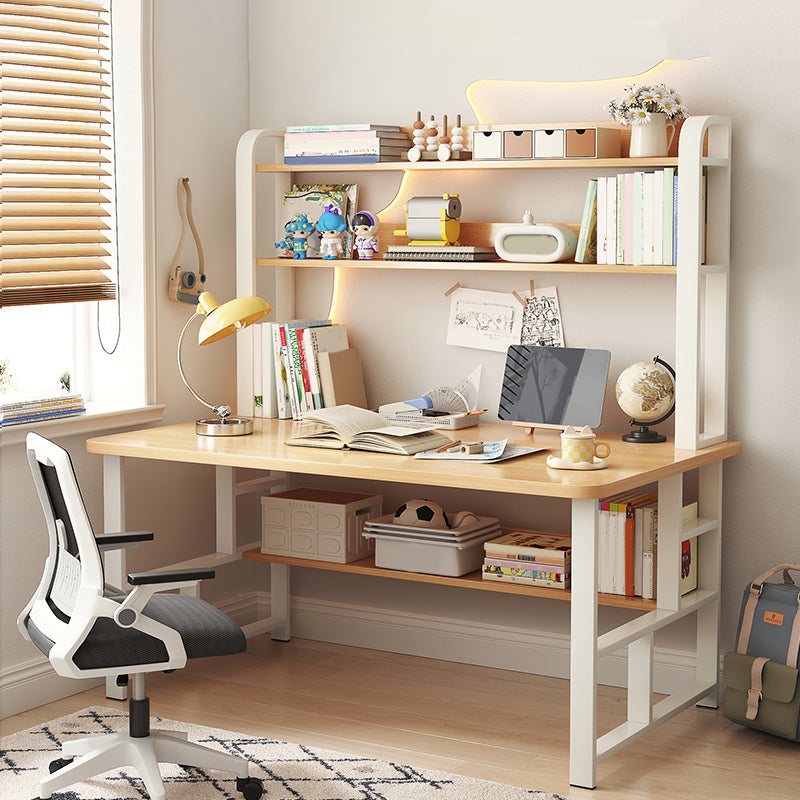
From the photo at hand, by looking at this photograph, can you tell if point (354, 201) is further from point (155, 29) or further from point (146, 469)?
point (146, 469)

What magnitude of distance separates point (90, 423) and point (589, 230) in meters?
1.52

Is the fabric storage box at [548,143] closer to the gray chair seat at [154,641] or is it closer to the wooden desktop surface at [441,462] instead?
the wooden desktop surface at [441,462]

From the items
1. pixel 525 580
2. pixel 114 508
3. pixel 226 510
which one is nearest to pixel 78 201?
pixel 114 508

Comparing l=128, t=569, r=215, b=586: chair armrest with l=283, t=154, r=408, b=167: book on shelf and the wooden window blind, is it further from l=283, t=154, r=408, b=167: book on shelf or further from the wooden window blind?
l=283, t=154, r=408, b=167: book on shelf

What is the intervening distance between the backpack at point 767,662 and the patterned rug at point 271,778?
649 millimetres

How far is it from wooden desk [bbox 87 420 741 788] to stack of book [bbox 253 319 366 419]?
0.08 metres

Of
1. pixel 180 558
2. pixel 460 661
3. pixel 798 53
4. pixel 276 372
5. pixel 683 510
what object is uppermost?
pixel 798 53

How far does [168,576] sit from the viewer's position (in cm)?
260

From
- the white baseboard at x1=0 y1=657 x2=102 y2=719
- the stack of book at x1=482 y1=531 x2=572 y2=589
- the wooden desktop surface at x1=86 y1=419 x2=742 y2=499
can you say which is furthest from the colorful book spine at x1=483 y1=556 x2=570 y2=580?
the white baseboard at x1=0 y1=657 x2=102 y2=719

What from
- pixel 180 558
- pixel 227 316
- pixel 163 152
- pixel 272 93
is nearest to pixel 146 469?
pixel 180 558

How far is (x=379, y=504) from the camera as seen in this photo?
3805 mm

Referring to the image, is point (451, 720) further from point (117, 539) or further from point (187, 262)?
point (187, 262)

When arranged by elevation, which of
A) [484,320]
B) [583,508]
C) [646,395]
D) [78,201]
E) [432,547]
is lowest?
[432,547]

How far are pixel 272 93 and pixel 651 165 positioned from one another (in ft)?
4.60
